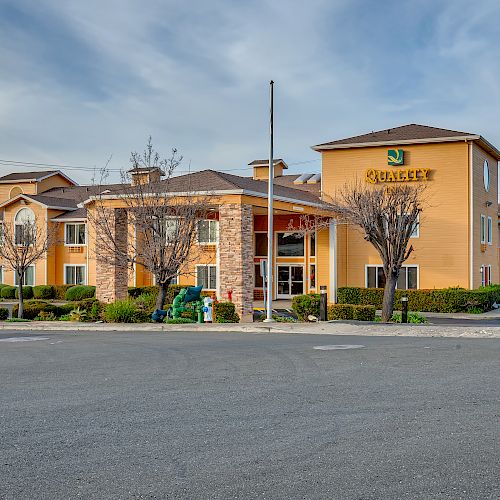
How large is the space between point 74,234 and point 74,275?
2880mm

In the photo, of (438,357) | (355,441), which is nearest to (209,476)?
(355,441)

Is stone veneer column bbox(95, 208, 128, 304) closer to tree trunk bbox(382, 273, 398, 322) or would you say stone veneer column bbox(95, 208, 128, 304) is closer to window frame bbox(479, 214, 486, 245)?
tree trunk bbox(382, 273, 398, 322)

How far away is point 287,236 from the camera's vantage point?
42.2m

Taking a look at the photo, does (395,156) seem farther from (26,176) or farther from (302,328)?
(26,176)

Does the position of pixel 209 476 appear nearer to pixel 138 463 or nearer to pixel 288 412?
pixel 138 463

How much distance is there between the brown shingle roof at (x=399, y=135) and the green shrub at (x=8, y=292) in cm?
2297

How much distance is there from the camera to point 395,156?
37.5 metres

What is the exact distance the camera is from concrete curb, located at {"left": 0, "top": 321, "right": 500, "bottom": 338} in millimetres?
20203

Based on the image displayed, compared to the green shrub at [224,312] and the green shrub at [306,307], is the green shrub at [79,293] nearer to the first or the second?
the green shrub at [224,312]

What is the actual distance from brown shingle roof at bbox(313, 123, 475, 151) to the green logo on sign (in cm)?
59

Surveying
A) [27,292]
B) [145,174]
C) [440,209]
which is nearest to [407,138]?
[440,209]

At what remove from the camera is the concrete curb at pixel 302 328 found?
2020 cm

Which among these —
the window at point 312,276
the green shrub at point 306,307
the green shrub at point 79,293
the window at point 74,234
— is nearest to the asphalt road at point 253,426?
the green shrub at point 306,307

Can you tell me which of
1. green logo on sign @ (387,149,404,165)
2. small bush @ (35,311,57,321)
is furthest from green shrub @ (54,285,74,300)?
green logo on sign @ (387,149,404,165)
